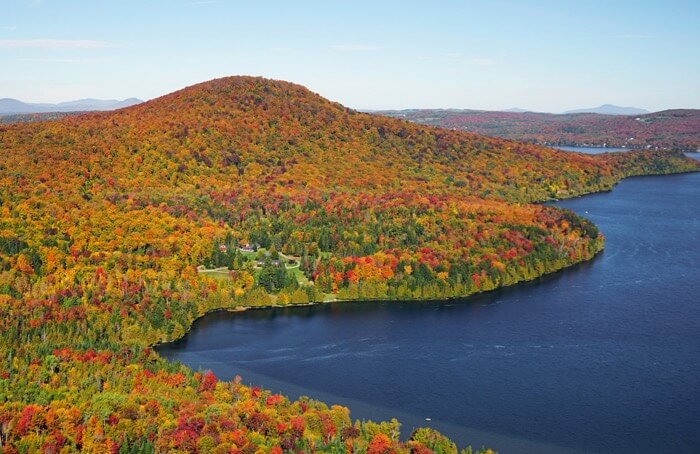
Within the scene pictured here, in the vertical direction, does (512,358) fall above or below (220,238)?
below

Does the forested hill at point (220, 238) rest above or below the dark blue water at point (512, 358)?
above

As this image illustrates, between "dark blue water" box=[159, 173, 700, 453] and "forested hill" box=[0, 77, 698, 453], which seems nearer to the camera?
"forested hill" box=[0, 77, 698, 453]

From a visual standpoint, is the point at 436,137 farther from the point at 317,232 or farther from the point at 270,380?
the point at 270,380

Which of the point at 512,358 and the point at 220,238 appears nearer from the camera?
the point at 512,358

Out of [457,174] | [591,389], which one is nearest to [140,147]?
[457,174]
